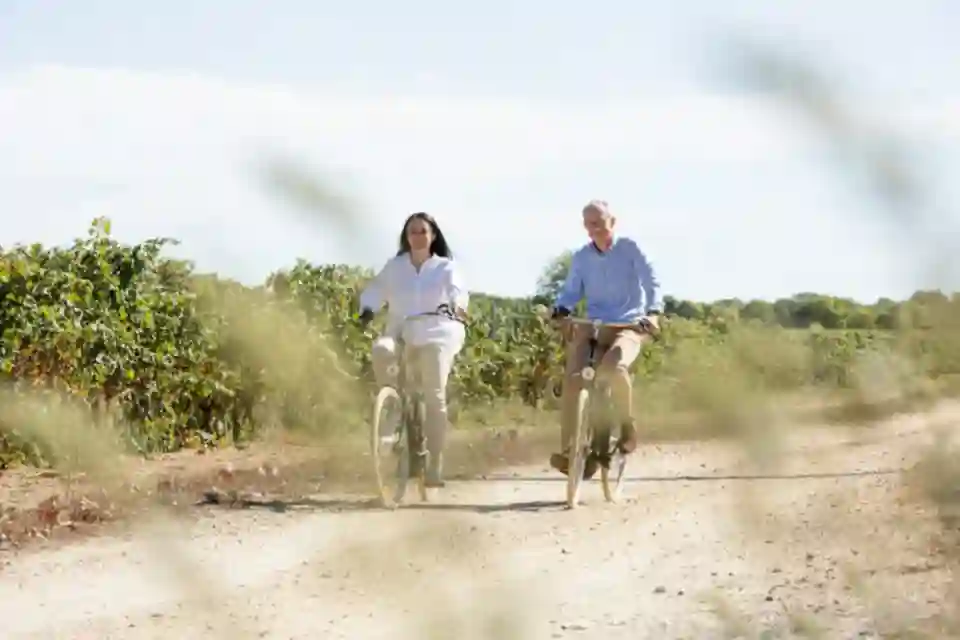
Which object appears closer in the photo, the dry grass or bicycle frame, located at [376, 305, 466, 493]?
the dry grass

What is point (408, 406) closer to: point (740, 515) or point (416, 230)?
point (416, 230)

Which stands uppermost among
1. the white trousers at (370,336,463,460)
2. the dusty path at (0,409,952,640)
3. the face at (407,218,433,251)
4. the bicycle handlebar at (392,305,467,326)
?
the bicycle handlebar at (392,305,467,326)

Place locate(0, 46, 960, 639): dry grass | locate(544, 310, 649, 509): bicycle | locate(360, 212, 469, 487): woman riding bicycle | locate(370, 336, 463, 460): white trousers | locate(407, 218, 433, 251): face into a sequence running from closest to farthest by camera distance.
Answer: locate(0, 46, 960, 639): dry grass, locate(407, 218, 433, 251): face, locate(360, 212, 469, 487): woman riding bicycle, locate(544, 310, 649, 509): bicycle, locate(370, 336, 463, 460): white trousers

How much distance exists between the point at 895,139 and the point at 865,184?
0.03 m

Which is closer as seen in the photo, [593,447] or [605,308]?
[605,308]

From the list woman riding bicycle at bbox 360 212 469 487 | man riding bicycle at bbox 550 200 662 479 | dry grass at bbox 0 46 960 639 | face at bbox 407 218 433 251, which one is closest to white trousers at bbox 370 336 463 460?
woman riding bicycle at bbox 360 212 469 487

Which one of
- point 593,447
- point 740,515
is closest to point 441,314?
point 593,447

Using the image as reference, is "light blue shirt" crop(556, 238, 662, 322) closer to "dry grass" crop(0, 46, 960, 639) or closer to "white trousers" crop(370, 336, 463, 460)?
"white trousers" crop(370, 336, 463, 460)

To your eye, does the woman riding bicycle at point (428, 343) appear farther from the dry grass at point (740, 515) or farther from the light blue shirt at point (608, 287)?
the dry grass at point (740, 515)

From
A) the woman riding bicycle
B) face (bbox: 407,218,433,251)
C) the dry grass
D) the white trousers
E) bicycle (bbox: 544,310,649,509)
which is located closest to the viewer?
the dry grass

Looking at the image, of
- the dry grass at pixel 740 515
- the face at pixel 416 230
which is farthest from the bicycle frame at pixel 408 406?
the dry grass at pixel 740 515

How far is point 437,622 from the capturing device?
1213mm

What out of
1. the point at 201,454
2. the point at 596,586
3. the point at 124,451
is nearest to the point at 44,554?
the point at 596,586

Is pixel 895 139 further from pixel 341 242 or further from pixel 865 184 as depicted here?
pixel 341 242
